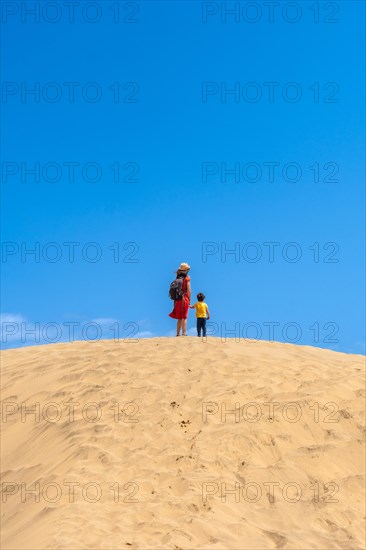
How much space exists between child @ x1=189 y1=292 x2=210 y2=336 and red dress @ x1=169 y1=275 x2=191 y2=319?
23cm

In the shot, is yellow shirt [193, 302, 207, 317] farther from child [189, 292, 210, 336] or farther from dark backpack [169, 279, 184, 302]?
dark backpack [169, 279, 184, 302]

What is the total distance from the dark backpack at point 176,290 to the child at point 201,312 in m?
0.58

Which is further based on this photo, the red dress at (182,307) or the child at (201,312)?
the child at (201,312)

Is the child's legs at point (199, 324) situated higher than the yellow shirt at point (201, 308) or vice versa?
the yellow shirt at point (201, 308)

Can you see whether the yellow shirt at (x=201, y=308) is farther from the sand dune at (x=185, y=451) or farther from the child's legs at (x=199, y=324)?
the sand dune at (x=185, y=451)

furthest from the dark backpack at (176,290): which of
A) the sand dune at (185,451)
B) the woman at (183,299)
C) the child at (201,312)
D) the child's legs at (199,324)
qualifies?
the sand dune at (185,451)

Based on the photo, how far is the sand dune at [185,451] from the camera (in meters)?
7.66

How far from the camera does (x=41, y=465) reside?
946cm

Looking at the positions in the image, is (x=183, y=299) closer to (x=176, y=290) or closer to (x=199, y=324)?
(x=176, y=290)

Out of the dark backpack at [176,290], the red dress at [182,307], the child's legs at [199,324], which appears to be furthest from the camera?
the child's legs at [199,324]

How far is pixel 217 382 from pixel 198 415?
1.17 m

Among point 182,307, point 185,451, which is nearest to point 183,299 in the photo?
point 182,307

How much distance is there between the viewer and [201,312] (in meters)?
14.1

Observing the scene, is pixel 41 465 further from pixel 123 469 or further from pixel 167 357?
pixel 167 357
